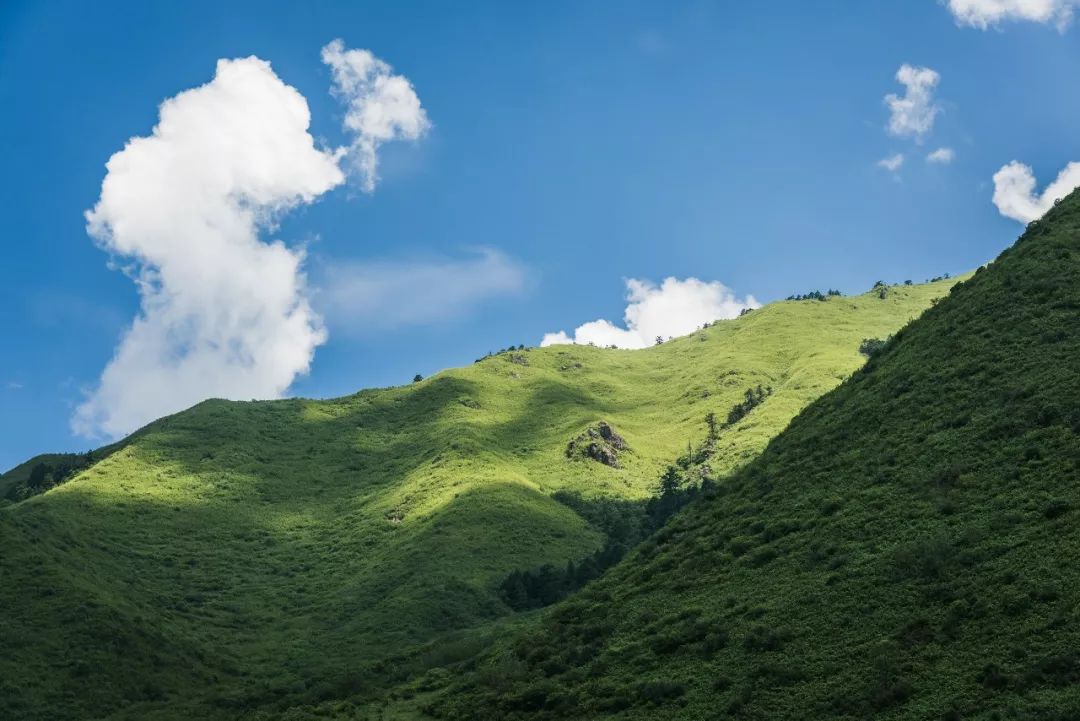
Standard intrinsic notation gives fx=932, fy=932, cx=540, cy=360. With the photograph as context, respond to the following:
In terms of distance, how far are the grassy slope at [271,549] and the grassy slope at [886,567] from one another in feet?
80.2

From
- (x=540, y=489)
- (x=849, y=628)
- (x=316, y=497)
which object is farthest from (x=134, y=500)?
(x=849, y=628)

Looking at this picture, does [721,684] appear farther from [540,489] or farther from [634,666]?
[540,489]

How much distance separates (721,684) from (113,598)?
75981 millimetres

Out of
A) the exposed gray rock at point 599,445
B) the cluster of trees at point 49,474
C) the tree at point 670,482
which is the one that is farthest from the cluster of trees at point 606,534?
the cluster of trees at point 49,474

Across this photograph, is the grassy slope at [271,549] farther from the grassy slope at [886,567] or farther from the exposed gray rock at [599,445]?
the grassy slope at [886,567]

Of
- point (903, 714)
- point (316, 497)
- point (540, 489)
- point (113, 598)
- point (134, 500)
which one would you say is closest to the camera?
point (903, 714)

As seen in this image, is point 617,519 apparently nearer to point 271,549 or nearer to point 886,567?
point 271,549

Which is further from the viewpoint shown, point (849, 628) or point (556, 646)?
point (556, 646)

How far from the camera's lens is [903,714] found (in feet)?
107

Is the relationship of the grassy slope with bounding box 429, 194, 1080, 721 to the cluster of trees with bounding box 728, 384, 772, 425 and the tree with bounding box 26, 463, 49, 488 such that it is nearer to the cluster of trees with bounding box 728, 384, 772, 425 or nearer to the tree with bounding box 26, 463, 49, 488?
the cluster of trees with bounding box 728, 384, 772, 425

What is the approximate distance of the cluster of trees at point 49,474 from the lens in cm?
16450

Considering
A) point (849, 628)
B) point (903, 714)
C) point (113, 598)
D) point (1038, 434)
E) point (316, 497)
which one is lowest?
point (903, 714)

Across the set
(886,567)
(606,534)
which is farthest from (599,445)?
(886,567)

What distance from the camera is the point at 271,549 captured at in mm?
139250
